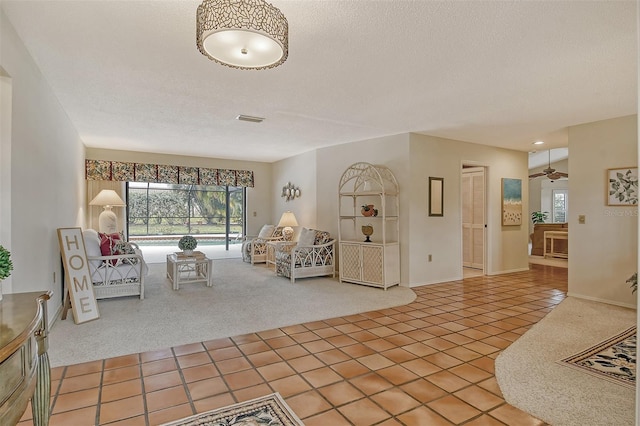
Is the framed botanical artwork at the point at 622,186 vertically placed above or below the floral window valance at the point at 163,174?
below

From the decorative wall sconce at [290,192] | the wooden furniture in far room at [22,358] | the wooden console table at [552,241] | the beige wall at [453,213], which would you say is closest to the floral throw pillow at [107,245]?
the wooden furniture in far room at [22,358]

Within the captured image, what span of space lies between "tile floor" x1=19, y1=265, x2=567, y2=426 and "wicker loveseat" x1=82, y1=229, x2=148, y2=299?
6.33 ft

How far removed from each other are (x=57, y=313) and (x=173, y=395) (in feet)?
8.34

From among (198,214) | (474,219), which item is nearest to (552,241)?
(474,219)

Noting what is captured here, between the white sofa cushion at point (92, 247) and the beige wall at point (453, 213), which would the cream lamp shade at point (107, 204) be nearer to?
the white sofa cushion at point (92, 247)

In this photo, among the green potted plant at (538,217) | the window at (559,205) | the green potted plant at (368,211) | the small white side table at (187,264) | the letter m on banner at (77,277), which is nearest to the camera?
the letter m on banner at (77,277)

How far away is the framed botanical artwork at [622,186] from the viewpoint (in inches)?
172

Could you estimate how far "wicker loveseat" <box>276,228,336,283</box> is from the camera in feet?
19.1

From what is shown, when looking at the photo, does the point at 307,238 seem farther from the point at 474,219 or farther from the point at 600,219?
the point at 600,219

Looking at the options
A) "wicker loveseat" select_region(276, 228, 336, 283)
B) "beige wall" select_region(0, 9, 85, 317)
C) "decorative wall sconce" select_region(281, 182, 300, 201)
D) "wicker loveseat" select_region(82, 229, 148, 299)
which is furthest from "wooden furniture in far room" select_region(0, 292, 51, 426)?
"decorative wall sconce" select_region(281, 182, 300, 201)

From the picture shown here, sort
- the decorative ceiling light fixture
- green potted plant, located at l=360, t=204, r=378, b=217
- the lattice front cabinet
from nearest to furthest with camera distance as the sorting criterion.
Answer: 1. the decorative ceiling light fixture
2. the lattice front cabinet
3. green potted plant, located at l=360, t=204, r=378, b=217

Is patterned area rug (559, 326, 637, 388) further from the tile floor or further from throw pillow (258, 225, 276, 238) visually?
throw pillow (258, 225, 276, 238)

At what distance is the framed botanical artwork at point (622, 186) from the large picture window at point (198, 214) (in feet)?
24.3

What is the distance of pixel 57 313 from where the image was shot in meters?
3.87
